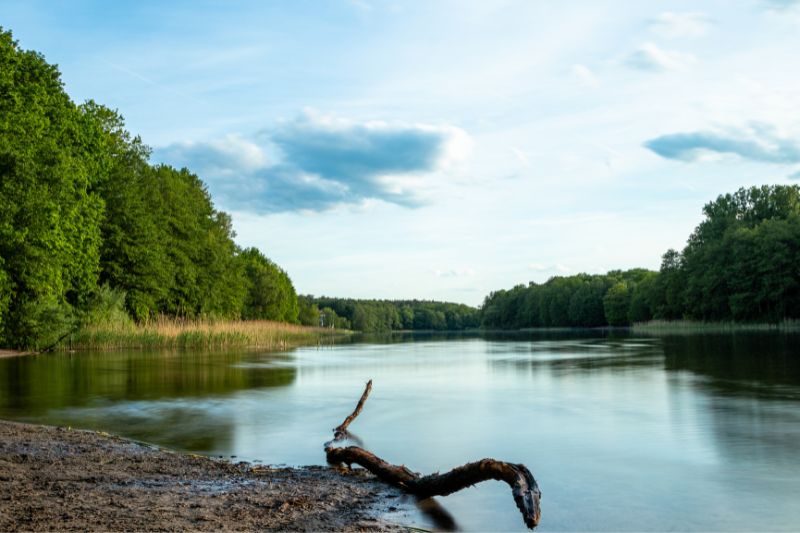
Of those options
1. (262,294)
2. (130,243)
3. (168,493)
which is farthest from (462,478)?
(262,294)

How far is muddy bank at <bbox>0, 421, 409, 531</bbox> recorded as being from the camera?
4.66m

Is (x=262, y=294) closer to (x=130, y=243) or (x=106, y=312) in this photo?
(x=130, y=243)

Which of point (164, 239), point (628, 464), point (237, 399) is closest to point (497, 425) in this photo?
point (628, 464)

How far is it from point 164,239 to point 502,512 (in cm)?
4199

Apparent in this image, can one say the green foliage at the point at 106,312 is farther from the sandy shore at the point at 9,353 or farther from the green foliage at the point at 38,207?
the sandy shore at the point at 9,353

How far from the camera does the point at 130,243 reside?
132 ft

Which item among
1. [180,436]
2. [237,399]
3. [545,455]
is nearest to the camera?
[545,455]

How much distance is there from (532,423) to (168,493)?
247 inches

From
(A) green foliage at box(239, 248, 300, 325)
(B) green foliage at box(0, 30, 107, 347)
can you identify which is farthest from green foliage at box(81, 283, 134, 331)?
(A) green foliage at box(239, 248, 300, 325)

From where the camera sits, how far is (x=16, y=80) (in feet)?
98.0

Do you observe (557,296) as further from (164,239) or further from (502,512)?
(502,512)

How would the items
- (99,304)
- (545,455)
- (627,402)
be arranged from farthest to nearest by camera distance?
(99,304), (627,402), (545,455)

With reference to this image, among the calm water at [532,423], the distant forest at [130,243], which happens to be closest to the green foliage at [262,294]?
the distant forest at [130,243]

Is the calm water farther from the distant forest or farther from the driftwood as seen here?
the distant forest
